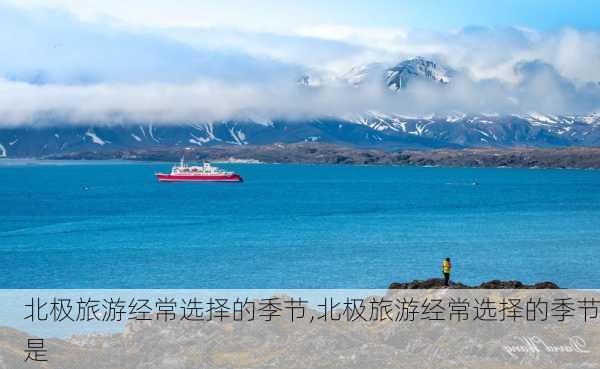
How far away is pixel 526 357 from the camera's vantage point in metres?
25.3

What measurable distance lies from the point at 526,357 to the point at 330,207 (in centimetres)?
8259

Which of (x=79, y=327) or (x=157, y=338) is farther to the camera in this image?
(x=79, y=327)

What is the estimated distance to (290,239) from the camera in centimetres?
7050

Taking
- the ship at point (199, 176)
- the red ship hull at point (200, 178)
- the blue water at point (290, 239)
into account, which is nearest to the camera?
the blue water at point (290, 239)

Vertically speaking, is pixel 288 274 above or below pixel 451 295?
below

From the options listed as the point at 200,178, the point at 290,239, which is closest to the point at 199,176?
the point at 200,178

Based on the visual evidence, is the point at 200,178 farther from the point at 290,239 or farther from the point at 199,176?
the point at 290,239

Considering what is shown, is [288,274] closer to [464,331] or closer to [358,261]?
[358,261]

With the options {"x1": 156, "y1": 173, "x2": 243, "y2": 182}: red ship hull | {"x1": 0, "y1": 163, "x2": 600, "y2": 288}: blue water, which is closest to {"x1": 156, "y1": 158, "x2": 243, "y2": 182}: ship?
{"x1": 156, "y1": 173, "x2": 243, "y2": 182}: red ship hull

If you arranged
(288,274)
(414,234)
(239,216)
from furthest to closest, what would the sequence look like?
(239,216) → (414,234) → (288,274)

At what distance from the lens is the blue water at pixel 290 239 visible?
166 ft

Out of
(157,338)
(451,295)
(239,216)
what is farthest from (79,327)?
(239,216)

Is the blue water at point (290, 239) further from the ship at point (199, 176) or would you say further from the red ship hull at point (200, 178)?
the ship at point (199, 176)

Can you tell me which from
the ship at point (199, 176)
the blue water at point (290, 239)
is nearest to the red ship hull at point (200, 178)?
the ship at point (199, 176)
